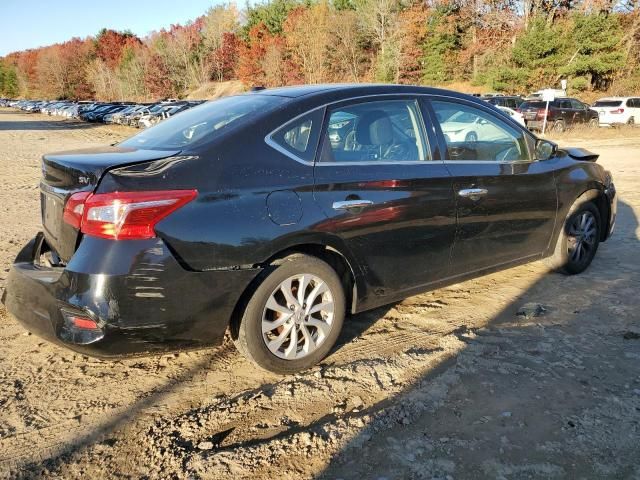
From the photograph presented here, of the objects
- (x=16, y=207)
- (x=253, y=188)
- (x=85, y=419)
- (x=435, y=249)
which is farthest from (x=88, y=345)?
(x=16, y=207)

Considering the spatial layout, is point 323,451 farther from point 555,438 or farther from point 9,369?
point 9,369

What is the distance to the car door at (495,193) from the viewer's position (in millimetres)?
3838

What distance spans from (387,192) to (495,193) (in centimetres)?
109

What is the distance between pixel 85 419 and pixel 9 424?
0.37 metres

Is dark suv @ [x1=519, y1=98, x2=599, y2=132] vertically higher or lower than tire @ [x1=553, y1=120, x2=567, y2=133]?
higher

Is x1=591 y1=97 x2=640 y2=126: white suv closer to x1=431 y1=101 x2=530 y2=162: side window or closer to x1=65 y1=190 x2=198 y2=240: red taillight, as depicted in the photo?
x1=431 y1=101 x2=530 y2=162: side window

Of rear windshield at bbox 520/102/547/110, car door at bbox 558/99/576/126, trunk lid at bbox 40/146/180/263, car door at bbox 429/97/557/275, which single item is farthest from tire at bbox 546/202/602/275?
car door at bbox 558/99/576/126

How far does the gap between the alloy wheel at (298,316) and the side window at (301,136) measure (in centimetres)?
73

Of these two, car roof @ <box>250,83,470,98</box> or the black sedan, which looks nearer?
the black sedan

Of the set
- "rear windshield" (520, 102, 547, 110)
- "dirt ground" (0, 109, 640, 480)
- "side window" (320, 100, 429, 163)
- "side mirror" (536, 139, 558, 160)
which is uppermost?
"rear windshield" (520, 102, 547, 110)

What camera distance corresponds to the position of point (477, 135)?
13.4 feet

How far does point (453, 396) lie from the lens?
2947 millimetres

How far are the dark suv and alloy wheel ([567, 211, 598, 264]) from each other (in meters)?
20.1

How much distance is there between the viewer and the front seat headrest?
11.5 feet
